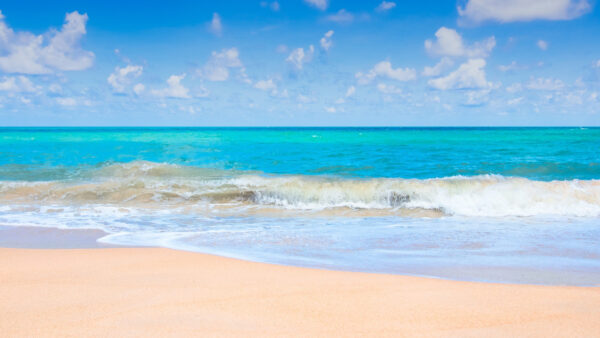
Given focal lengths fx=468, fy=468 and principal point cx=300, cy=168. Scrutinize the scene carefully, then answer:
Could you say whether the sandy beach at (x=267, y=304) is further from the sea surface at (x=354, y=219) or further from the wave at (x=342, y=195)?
the wave at (x=342, y=195)

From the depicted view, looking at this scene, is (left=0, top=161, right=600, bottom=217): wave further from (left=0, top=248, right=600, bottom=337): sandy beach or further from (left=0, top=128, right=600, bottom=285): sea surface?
(left=0, top=248, right=600, bottom=337): sandy beach

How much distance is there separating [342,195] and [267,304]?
28.9 feet

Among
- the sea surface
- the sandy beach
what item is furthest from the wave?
the sandy beach

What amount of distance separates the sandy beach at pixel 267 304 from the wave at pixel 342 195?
6.30 meters

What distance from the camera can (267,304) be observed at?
12.7 feet

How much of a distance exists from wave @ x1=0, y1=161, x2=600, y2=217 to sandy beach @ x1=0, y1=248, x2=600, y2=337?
6296 mm

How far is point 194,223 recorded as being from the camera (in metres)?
9.11

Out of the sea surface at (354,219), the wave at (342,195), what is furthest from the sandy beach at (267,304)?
the wave at (342,195)

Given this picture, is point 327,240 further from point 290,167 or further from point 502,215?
point 290,167

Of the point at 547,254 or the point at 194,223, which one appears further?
the point at 194,223

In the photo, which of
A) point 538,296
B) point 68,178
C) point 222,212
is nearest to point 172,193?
point 222,212

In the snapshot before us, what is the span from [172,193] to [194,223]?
421 centimetres

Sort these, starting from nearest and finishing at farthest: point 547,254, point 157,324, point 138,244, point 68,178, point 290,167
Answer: point 157,324 < point 547,254 < point 138,244 < point 68,178 < point 290,167

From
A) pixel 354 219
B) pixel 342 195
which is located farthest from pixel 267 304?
pixel 342 195
